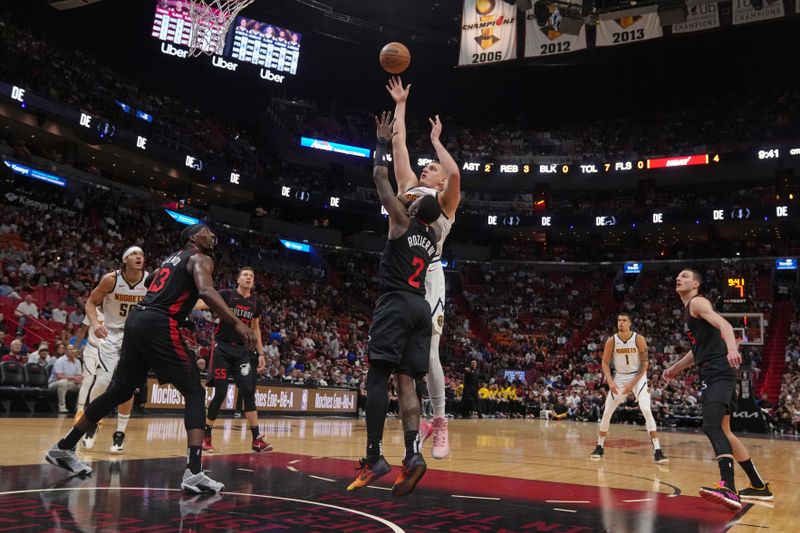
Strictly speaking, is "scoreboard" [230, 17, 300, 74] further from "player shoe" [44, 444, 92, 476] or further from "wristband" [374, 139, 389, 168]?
"wristband" [374, 139, 389, 168]

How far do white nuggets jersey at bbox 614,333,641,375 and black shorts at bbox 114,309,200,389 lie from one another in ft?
24.7

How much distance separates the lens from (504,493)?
623 centimetres

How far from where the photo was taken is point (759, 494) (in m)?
6.74

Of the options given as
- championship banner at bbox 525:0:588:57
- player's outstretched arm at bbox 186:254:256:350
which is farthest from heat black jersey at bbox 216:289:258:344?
championship banner at bbox 525:0:588:57

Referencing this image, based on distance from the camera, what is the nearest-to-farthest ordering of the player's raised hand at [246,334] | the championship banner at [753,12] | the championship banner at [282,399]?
the player's raised hand at [246,334] → the championship banner at [282,399] → the championship banner at [753,12]

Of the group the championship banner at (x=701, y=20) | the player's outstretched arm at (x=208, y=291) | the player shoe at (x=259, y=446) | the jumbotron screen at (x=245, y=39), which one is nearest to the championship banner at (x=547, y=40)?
the championship banner at (x=701, y=20)

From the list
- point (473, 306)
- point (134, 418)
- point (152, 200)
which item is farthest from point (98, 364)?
point (473, 306)

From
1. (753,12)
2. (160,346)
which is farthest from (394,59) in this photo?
(753,12)

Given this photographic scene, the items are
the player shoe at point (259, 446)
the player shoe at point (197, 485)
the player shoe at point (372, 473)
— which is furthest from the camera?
the player shoe at point (259, 446)

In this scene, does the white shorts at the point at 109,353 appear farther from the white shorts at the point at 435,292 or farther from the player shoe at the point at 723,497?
the player shoe at the point at 723,497

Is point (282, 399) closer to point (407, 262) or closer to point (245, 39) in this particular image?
point (407, 262)

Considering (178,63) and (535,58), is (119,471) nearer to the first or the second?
(535,58)

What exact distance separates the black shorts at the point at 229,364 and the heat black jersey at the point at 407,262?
15.6 feet

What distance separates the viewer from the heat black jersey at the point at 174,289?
575 centimetres
